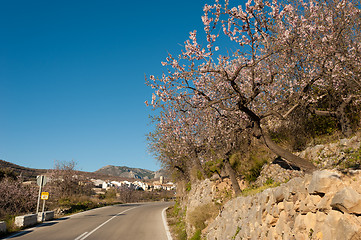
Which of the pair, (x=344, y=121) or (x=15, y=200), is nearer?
(x=344, y=121)

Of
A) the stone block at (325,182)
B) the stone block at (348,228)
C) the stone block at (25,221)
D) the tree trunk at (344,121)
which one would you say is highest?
the tree trunk at (344,121)

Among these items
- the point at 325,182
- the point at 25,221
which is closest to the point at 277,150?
the point at 325,182

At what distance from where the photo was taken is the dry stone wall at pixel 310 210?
3492 mm

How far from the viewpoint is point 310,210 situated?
429 centimetres

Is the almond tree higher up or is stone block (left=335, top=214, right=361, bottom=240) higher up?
the almond tree

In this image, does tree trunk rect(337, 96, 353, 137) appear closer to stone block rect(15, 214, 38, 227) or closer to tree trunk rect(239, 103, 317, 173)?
tree trunk rect(239, 103, 317, 173)

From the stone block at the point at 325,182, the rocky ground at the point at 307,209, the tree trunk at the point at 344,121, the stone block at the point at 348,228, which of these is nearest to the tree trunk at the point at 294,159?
the rocky ground at the point at 307,209

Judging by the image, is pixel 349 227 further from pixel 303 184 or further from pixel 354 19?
pixel 354 19

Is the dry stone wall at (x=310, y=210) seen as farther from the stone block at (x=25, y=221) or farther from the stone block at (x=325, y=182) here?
the stone block at (x=25, y=221)

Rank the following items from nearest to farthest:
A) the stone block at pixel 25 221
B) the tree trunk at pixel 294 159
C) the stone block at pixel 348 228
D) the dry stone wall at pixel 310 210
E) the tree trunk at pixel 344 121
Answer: the stone block at pixel 348 228, the dry stone wall at pixel 310 210, the tree trunk at pixel 294 159, the tree trunk at pixel 344 121, the stone block at pixel 25 221

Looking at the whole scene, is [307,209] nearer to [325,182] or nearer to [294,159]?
[325,182]

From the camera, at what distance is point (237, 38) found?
26.7 ft

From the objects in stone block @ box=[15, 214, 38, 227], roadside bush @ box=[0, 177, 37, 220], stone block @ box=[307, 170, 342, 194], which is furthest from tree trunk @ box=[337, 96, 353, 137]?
roadside bush @ box=[0, 177, 37, 220]

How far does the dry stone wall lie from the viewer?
3492mm
